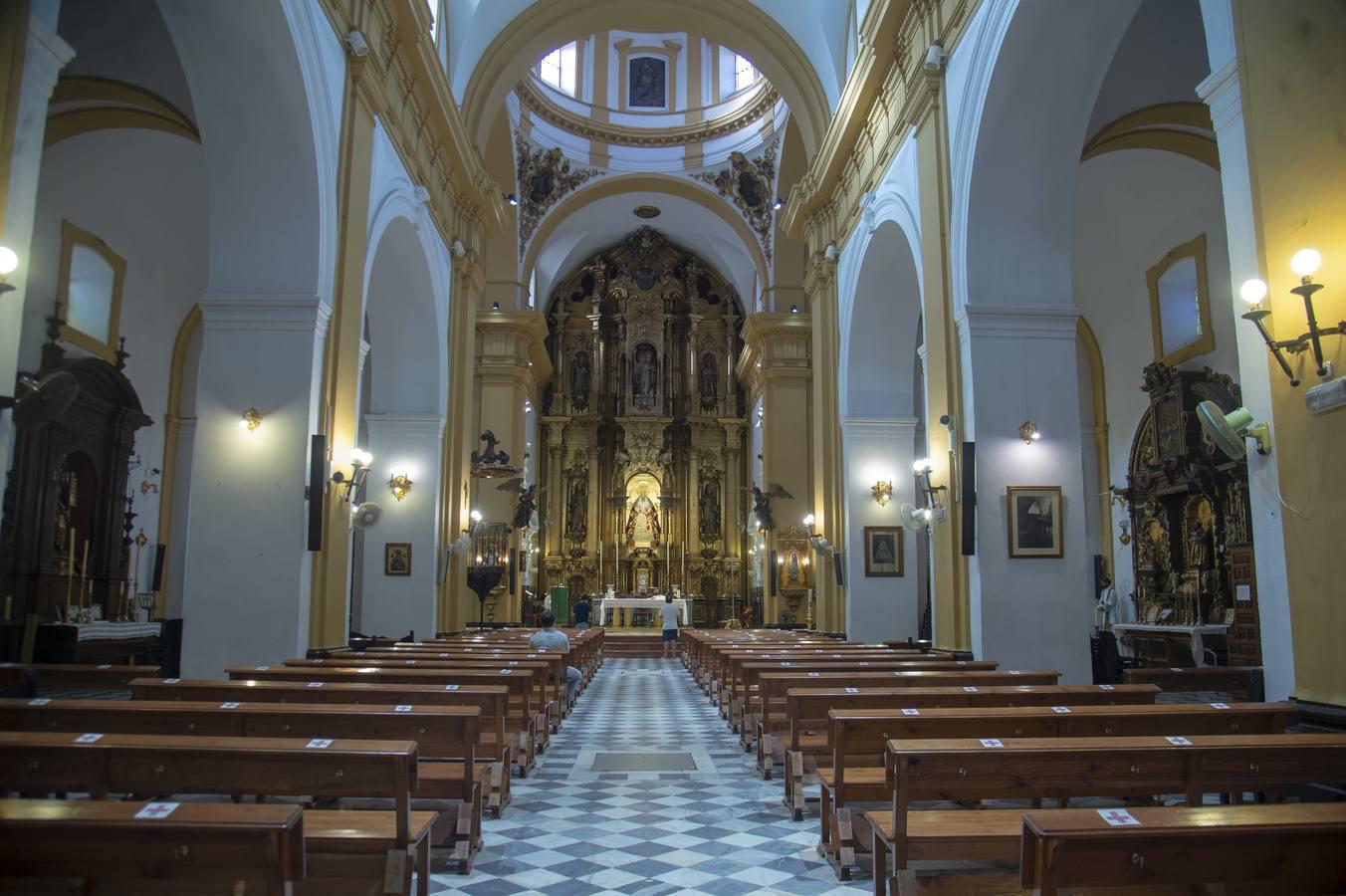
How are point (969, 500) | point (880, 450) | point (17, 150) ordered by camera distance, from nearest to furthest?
point (17, 150)
point (969, 500)
point (880, 450)

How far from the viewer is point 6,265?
446cm

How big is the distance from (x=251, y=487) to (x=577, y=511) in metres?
20.4

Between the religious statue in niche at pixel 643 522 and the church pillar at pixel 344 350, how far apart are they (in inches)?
740

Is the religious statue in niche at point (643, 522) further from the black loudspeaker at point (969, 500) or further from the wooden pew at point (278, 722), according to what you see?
the wooden pew at point (278, 722)

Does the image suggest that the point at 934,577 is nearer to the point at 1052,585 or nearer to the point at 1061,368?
the point at 1052,585

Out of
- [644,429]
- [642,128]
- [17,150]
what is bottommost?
[17,150]

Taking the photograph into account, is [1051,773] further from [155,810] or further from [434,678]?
[434,678]

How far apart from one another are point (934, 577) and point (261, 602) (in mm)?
6193

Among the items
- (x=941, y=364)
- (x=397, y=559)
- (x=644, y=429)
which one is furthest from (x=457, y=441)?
(x=644, y=429)

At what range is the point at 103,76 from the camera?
35.6ft

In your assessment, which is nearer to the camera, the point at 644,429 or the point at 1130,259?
the point at 1130,259

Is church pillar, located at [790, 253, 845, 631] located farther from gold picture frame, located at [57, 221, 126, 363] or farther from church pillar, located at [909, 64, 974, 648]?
gold picture frame, located at [57, 221, 126, 363]

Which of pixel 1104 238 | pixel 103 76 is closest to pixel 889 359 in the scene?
pixel 1104 238

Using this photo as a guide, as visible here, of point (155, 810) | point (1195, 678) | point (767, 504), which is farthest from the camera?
point (767, 504)
